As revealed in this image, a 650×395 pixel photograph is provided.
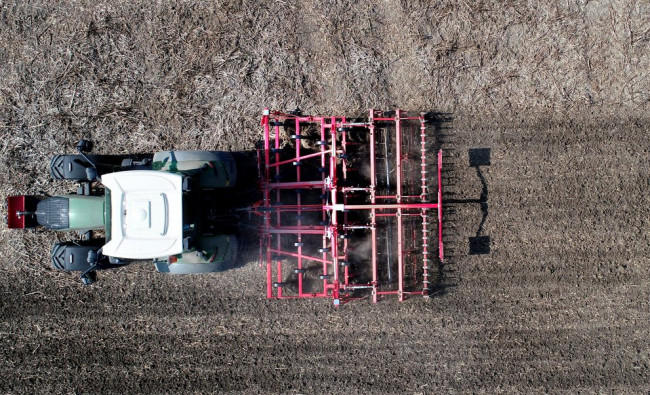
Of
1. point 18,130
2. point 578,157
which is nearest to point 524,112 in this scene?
point 578,157

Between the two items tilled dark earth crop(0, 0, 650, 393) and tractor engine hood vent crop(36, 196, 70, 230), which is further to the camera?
tilled dark earth crop(0, 0, 650, 393)

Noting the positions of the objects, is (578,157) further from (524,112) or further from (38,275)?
(38,275)

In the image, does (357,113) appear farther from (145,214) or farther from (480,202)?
(145,214)

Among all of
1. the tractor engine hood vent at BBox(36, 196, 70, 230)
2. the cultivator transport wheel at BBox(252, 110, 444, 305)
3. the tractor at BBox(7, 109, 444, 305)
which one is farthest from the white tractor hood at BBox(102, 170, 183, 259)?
the cultivator transport wheel at BBox(252, 110, 444, 305)

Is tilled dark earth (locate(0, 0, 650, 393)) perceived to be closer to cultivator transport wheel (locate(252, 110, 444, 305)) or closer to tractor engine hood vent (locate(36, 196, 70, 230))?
cultivator transport wheel (locate(252, 110, 444, 305))

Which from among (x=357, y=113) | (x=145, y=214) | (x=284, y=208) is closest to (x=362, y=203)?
(x=284, y=208)
